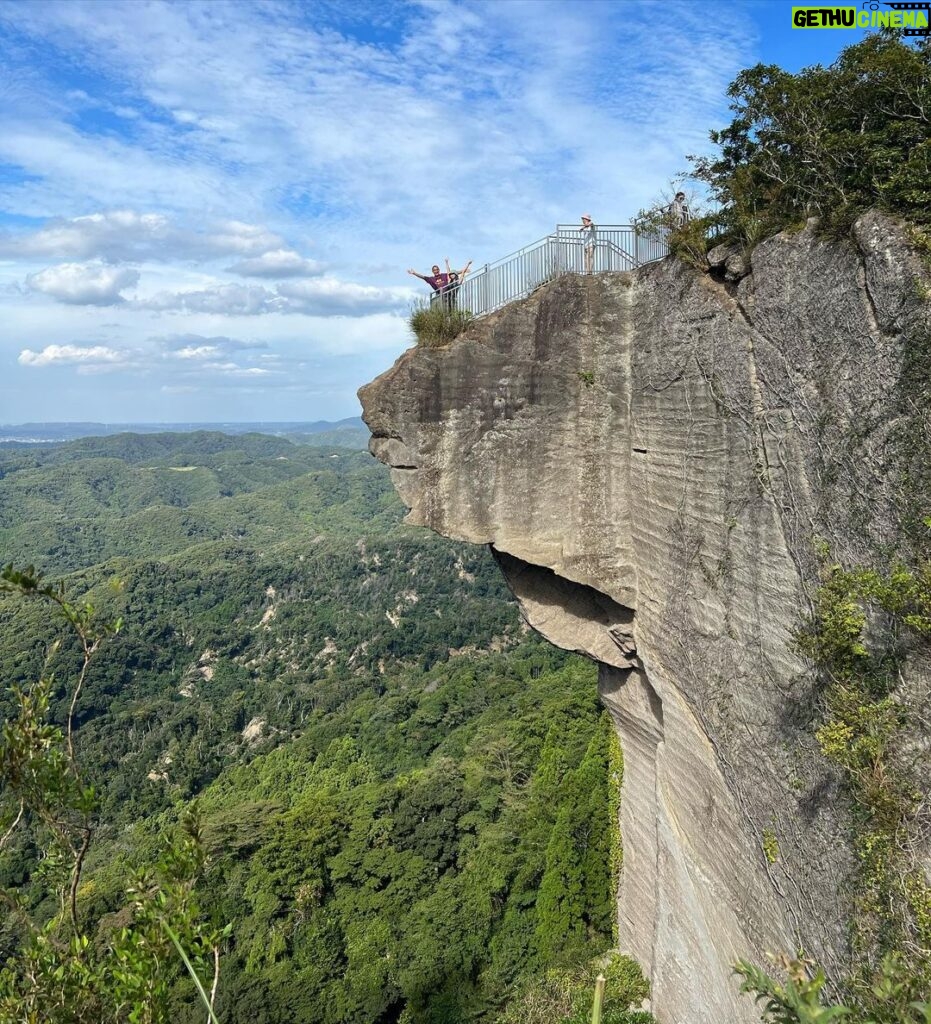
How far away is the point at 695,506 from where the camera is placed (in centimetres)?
966

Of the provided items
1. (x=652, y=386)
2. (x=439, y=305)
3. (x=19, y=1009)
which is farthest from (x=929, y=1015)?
(x=439, y=305)

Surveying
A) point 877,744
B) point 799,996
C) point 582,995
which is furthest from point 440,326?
point 582,995

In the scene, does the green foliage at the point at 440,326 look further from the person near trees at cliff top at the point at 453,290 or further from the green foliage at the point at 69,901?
the green foliage at the point at 69,901

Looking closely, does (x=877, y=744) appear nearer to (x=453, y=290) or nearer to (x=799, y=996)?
(x=799, y=996)

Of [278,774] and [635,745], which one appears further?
[278,774]

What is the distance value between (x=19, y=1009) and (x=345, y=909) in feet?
79.5

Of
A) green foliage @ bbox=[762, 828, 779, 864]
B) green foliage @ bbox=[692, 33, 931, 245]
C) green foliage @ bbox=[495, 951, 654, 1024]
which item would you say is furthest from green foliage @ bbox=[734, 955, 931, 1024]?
green foliage @ bbox=[495, 951, 654, 1024]

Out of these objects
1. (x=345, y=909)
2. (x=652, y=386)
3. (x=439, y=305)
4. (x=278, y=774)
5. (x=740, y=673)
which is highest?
(x=439, y=305)

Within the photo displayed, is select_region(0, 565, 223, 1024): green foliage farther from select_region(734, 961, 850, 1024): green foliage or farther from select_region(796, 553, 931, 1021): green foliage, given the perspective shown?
select_region(796, 553, 931, 1021): green foliage

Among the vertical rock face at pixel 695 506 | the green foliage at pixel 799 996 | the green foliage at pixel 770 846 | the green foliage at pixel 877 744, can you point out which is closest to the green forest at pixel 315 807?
Result: the green foliage at pixel 799 996

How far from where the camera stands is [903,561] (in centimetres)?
632

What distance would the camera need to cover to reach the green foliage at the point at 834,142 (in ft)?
22.5

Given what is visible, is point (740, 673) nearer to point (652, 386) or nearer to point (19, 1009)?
point (652, 386)

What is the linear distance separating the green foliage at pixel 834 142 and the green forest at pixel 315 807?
25.0 feet
